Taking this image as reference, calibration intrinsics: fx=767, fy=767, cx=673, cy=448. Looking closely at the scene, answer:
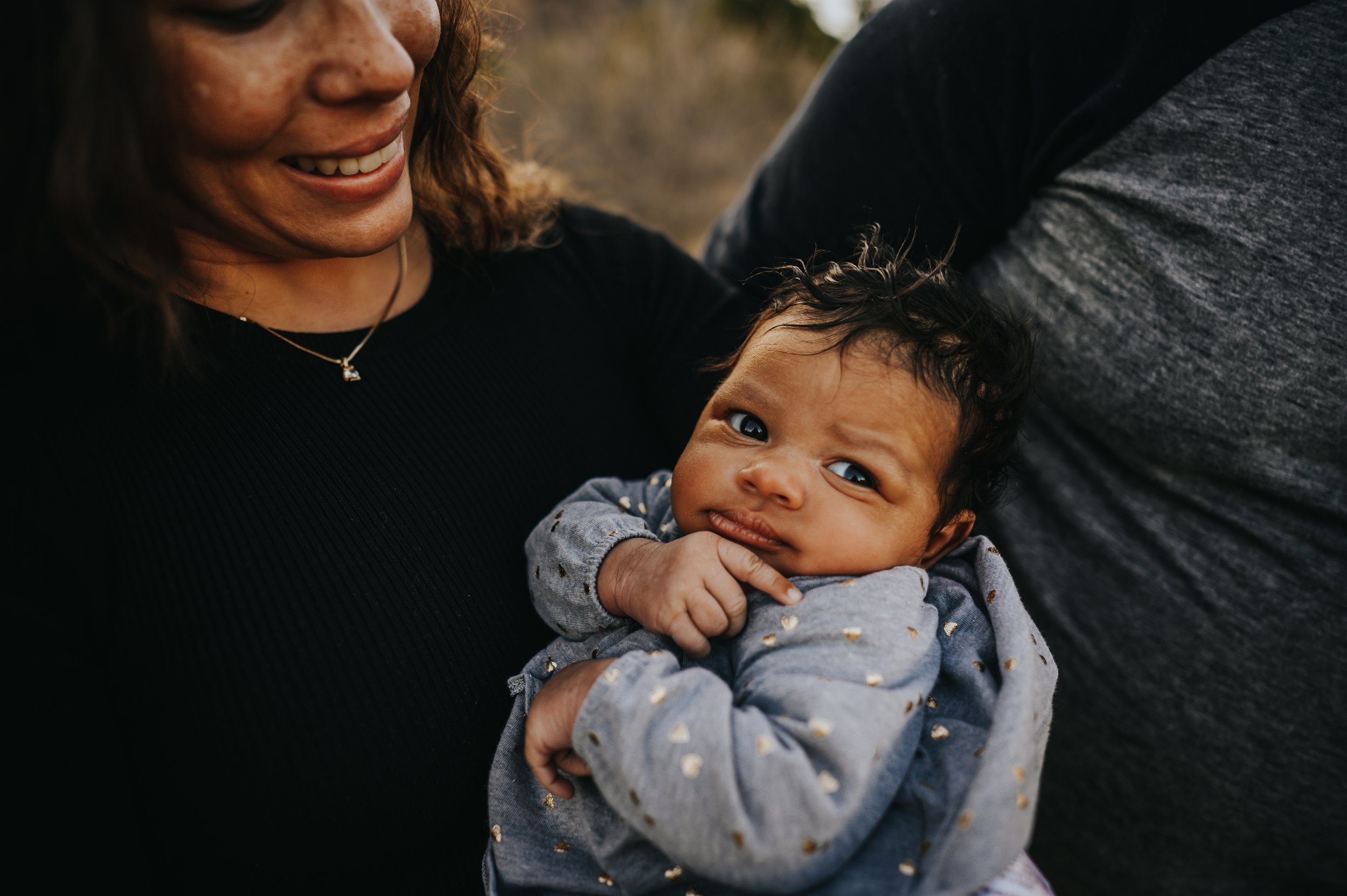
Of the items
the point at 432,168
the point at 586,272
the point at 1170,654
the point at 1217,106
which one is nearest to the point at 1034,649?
the point at 1170,654

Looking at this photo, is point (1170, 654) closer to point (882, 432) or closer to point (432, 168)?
point (882, 432)

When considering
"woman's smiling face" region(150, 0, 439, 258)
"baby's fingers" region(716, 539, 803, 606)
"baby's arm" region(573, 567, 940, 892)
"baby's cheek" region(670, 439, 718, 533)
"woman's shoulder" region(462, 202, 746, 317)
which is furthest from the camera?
"woman's shoulder" region(462, 202, 746, 317)

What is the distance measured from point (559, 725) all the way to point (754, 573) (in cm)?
37

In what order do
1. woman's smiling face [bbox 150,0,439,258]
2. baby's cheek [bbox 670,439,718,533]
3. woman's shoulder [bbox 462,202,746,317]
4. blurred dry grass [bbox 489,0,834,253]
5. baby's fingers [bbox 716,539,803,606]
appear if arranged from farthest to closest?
blurred dry grass [bbox 489,0,834,253] → woman's shoulder [bbox 462,202,746,317] → baby's cheek [bbox 670,439,718,533] → baby's fingers [bbox 716,539,803,606] → woman's smiling face [bbox 150,0,439,258]

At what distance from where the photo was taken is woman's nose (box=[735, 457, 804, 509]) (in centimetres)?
119

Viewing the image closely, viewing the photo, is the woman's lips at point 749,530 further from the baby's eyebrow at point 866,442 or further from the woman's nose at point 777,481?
the baby's eyebrow at point 866,442

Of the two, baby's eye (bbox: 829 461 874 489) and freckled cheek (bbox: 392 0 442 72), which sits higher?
freckled cheek (bbox: 392 0 442 72)

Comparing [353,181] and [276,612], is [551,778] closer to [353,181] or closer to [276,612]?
[276,612]

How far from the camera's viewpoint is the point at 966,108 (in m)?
1.61

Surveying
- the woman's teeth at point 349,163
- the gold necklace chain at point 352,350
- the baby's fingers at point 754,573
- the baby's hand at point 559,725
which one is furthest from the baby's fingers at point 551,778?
Answer: the woman's teeth at point 349,163

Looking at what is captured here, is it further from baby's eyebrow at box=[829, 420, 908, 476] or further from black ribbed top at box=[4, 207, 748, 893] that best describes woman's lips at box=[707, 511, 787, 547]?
black ribbed top at box=[4, 207, 748, 893]

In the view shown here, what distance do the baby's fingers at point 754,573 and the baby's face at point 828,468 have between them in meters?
0.06

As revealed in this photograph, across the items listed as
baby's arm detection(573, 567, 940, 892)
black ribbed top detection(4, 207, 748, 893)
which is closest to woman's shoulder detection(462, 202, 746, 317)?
black ribbed top detection(4, 207, 748, 893)

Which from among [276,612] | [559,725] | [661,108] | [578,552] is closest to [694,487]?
[578,552]
